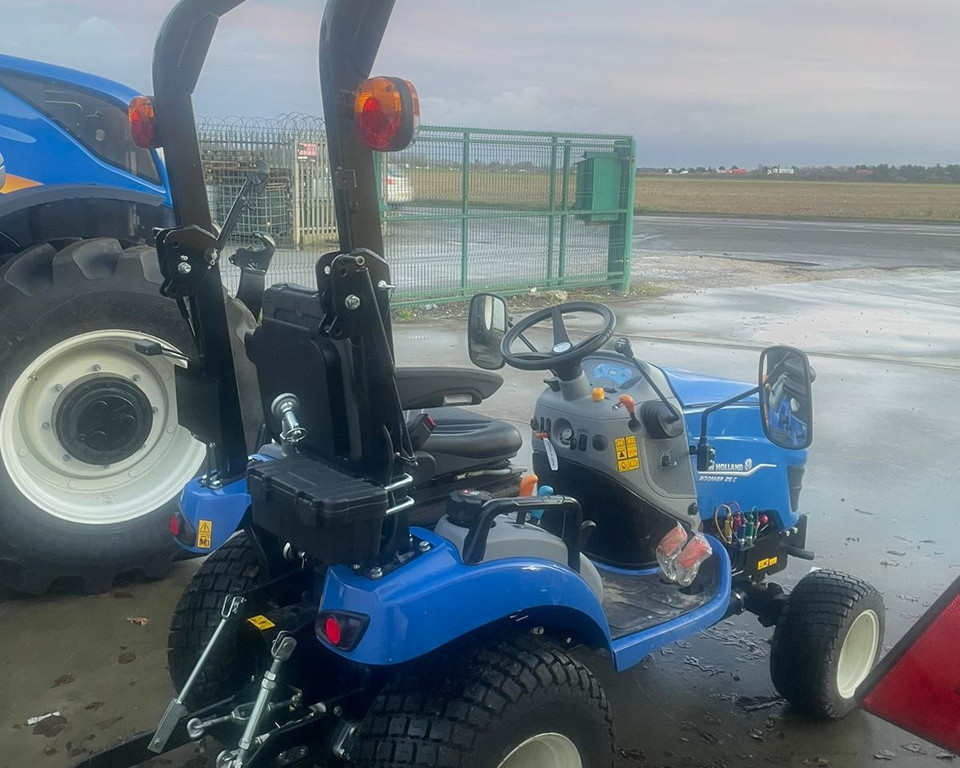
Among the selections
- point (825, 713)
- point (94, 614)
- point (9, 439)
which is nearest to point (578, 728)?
point (825, 713)

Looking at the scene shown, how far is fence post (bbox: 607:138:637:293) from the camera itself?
1273cm

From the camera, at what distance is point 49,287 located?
3658 millimetres

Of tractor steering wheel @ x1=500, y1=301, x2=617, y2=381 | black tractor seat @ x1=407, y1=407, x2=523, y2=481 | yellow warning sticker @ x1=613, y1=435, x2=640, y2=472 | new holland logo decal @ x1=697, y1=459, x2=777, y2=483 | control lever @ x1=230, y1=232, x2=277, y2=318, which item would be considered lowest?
new holland logo decal @ x1=697, y1=459, x2=777, y2=483

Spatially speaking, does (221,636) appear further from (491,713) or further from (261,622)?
(491,713)

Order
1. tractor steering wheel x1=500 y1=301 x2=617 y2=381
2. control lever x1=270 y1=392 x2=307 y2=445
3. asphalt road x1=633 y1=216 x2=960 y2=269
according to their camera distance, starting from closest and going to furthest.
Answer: control lever x1=270 y1=392 x2=307 y2=445
tractor steering wheel x1=500 y1=301 x2=617 y2=381
asphalt road x1=633 y1=216 x2=960 y2=269

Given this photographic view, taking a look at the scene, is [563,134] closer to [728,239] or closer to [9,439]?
[9,439]

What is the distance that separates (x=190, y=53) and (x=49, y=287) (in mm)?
1509

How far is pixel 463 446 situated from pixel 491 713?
0.71 metres

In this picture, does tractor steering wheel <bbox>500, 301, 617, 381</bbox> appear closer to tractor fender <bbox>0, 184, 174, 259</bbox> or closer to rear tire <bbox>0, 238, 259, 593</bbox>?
rear tire <bbox>0, 238, 259, 593</bbox>

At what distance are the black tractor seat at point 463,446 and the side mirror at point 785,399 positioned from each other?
76cm

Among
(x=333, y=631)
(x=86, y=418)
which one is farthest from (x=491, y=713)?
(x=86, y=418)

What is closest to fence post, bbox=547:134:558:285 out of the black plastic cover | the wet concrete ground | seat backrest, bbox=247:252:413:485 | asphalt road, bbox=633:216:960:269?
the wet concrete ground

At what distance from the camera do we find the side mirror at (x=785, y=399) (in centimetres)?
279

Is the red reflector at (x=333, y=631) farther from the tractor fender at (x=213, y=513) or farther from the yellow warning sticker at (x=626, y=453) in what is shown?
the yellow warning sticker at (x=626, y=453)
